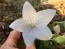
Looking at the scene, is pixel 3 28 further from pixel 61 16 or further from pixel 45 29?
pixel 45 29

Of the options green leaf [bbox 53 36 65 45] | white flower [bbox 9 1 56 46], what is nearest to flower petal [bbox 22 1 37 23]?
white flower [bbox 9 1 56 46]

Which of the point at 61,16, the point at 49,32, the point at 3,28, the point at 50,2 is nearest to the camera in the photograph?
the point at 49,32

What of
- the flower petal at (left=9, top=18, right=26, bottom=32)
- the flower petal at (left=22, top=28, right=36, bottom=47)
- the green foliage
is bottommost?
the green foliage

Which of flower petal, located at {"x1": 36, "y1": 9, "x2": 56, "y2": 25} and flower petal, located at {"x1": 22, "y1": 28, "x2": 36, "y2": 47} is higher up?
flower petal, located at {"x1": 36, "y1": 9, "x2": 56, "y2": 25}

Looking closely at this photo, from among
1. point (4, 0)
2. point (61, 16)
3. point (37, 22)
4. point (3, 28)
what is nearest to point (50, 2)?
point (61, 16)

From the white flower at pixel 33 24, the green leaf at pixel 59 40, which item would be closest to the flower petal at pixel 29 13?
the white flower at pixel 33 24

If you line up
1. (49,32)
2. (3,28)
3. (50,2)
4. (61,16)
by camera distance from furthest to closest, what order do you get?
(50,2) → (61,16) → (3,28) → (49,32)

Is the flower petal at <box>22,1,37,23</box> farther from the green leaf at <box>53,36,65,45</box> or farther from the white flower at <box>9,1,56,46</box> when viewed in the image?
the green leaf at <box>53,36,65,45</box>
